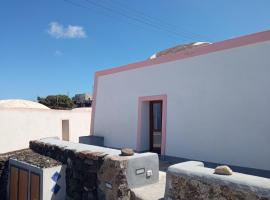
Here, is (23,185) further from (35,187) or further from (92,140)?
(92,140)

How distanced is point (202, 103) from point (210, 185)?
14.4 feet

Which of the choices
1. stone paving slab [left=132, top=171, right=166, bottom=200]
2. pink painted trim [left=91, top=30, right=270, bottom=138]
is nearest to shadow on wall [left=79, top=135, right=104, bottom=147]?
pink painted trim [left=91, top=30, right=270, bottom=138]

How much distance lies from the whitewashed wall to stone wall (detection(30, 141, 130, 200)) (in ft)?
32.1

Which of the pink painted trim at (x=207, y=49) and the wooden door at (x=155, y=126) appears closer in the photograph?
the pink painted trim at (x=207, y=49)

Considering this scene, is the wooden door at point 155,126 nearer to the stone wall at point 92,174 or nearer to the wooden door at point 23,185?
the stone wall at point 92,174

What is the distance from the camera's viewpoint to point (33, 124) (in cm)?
1711

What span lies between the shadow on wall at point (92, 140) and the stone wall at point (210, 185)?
290 inches

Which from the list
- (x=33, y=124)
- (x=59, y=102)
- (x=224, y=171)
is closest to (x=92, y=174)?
(x=224, y=171)

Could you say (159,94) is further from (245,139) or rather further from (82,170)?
(82,170)

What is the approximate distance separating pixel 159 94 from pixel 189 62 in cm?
155

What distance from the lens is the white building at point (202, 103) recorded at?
6.57 m

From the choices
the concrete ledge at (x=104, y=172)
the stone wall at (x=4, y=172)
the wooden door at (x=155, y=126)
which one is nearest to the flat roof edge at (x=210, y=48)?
the wooden door at (x=155, y=126)

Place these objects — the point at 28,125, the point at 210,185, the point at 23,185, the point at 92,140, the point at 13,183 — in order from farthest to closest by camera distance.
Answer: the point at 28,125, the point at 92,140, the point at 13,183, the point at 23,185, the point at 210,185

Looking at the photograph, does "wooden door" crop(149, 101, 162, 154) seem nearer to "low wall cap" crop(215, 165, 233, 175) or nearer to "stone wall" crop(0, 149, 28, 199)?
"stone wall" crop(0, 149, 28, 199)
